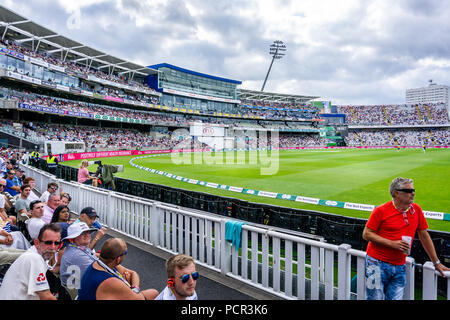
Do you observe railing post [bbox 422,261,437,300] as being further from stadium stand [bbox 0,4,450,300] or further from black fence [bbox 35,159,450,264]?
stadium stand [bbox 0,4,450,300]

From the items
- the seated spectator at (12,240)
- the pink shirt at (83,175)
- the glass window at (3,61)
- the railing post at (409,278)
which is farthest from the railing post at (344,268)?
the glass window at (3,61)

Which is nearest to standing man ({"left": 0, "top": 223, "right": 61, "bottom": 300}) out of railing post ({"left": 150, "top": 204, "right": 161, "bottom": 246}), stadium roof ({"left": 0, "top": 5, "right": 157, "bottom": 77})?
railing post ({"left": 150, "top": 204, "right": 161, "bottom": 246})

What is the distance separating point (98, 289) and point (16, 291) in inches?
30.9

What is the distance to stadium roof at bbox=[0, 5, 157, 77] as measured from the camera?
117ft

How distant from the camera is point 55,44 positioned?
141ft

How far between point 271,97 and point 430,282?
3811 inches

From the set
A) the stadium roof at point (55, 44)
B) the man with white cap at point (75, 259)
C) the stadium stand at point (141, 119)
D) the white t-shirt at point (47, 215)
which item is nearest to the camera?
the man with white cap at point (75, 259)

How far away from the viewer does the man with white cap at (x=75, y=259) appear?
3387mm

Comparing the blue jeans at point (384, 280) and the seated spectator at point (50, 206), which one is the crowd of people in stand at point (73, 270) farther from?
the blue jeans at point (384, 280)

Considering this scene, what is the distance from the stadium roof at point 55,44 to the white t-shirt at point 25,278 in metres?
44.0

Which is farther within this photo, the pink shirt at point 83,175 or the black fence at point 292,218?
the pink shirt at point 83,175

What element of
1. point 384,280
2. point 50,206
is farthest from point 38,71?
point 384,280

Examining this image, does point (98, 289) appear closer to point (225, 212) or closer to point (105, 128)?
point (225, 212)
